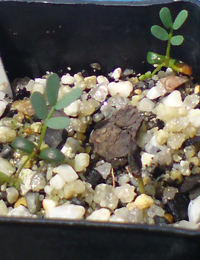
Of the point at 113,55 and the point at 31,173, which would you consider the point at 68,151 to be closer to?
the point at 31,173

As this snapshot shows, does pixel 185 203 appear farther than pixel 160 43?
No

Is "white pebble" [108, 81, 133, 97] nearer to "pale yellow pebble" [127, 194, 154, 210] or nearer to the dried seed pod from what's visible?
the dried seed pod

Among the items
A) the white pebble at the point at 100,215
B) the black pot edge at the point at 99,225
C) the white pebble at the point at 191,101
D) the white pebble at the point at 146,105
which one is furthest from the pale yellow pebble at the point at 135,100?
the black pot edge at the point at 99,225

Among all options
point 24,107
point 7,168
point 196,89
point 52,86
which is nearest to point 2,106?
point 24,107

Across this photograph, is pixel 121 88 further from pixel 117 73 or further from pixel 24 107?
pixel 24 107

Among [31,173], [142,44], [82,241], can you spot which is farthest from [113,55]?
[82,241]

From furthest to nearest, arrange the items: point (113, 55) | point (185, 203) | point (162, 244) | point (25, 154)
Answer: point (113, 55)
point (25, 154)
point (185, 203)
point (162, 244)
